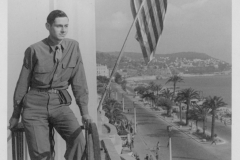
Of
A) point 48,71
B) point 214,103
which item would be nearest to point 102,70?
point 48,71

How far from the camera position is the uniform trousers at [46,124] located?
1.84 m

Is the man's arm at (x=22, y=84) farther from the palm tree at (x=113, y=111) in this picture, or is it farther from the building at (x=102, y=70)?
the palm tree at (x=113, y=111)

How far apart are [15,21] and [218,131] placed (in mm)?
1784

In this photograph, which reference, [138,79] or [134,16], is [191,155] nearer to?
[138,79]

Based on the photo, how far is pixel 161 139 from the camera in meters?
2.54

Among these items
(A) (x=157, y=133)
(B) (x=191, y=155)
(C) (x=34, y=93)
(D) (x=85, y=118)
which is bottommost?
(B) (x=191, y=155)

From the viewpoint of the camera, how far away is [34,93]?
6.44 ft

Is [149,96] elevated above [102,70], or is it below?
below

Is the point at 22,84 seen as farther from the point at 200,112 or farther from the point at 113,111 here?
the point at 200,112

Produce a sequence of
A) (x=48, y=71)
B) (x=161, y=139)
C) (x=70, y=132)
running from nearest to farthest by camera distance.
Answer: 1. (x=70, y=132)
2. (x=48, y=71)
3. (x=161, y=139)

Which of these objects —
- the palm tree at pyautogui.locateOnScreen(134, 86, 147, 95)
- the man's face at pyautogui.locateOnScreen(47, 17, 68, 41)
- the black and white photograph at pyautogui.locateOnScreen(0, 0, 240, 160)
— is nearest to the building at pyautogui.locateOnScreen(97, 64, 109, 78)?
the black and white photograph at pyautogui.locateOnScreen(0, 0, 240, 160)

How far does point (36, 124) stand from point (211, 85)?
135 cm

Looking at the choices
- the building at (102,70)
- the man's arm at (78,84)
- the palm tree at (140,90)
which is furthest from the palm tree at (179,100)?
the man's arm at (78,84)

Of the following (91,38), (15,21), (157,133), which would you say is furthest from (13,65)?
(157,133)
